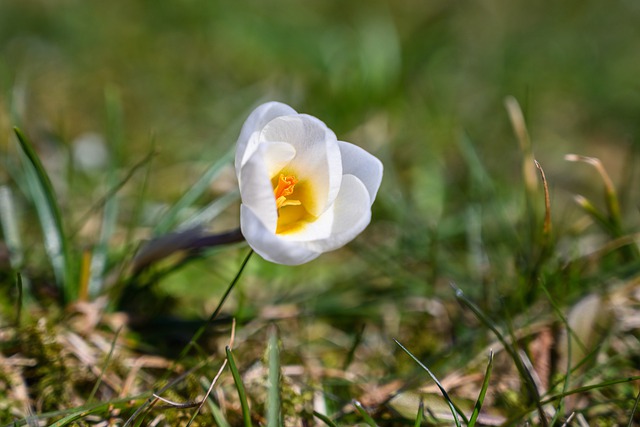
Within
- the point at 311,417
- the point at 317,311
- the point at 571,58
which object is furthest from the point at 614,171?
the point at 311,417

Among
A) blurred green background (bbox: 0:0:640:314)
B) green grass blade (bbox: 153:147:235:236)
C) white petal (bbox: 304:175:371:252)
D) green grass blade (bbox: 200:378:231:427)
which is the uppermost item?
white petal (bbox: 304:175:371:252)

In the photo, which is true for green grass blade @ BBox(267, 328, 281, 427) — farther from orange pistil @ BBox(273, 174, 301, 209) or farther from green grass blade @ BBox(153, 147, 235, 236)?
green grass blade @ BBox(153, 147, 235, 236)

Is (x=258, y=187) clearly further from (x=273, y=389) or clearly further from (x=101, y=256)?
(x=101, y=256)

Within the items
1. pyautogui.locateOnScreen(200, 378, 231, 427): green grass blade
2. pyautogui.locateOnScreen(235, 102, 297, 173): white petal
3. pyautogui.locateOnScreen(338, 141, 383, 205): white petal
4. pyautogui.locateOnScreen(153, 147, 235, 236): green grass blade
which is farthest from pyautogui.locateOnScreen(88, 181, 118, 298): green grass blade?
pyautogui.locateOnScreen(338, 141, 383, 205): white petal

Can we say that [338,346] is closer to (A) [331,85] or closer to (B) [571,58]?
(A) [331,85]

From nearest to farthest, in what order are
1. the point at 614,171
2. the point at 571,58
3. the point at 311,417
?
the point at 311,417 < the point at 614,171 < the point at 571,58

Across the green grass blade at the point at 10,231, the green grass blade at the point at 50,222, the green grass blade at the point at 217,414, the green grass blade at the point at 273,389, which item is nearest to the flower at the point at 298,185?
the green grass blade at the point at 273,389
